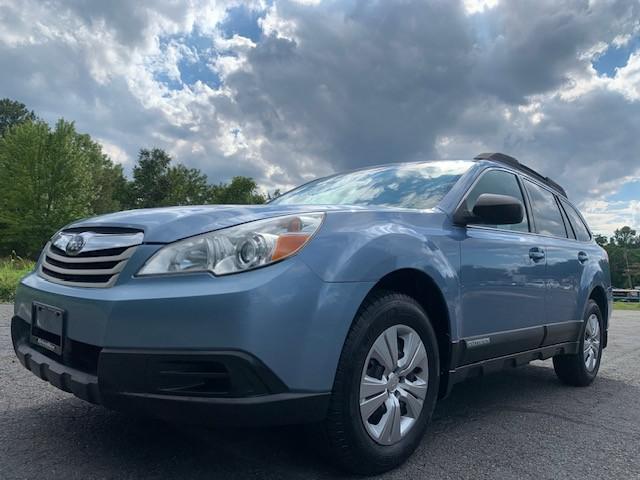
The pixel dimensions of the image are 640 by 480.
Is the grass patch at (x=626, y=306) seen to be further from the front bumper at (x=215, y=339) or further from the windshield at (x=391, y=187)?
the front bumper at (x=215, y=339)

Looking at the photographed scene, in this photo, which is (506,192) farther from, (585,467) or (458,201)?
(585,467)

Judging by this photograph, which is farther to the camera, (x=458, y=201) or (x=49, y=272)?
(x=458, y=201)

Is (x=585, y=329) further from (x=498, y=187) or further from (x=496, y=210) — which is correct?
(x=496, y=210)

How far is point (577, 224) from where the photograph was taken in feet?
17.1

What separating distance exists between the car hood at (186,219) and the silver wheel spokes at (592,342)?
3348 millimetres

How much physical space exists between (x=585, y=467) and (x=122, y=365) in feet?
7.65

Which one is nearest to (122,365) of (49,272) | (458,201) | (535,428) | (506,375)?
(49,272)

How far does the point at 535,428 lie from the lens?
3359 millimetres

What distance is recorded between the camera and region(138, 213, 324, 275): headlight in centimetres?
214

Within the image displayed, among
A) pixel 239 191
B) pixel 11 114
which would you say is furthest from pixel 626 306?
pixel 11 114

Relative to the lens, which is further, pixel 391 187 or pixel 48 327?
pixel 391 187

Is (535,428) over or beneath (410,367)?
beneath

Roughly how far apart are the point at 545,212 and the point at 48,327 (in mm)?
3891

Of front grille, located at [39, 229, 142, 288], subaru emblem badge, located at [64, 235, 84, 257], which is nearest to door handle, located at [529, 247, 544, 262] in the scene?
front grille, located at [39, 229, 142, 288]
